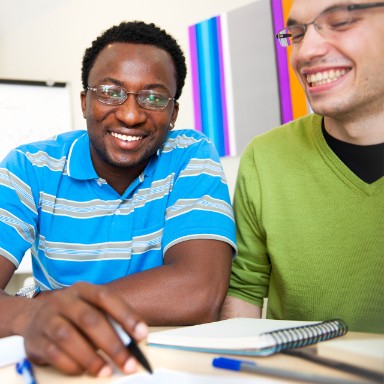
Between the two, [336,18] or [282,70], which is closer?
[336,18]

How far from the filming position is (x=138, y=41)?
1.52m

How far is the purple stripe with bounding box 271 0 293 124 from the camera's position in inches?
94.6

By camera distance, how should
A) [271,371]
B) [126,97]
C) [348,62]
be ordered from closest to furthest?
[271,371], [348,62], [126,97]

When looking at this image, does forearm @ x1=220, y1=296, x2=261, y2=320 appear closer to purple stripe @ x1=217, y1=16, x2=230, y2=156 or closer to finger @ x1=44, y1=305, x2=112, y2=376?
finger @ x1=44, y1=305, x2=112, y2=376

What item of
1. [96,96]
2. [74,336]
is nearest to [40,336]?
[74,336]

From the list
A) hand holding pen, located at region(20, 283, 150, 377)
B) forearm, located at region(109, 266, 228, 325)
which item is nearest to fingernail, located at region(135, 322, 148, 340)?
hand holding pen, located at region(20, 283, 150, 377)

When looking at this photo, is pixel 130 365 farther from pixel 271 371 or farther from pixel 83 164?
pixel 83 164

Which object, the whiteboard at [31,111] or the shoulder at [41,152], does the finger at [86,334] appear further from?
the whiteboard at [31,111]

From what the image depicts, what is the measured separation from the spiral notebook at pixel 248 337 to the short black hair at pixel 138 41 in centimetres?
95

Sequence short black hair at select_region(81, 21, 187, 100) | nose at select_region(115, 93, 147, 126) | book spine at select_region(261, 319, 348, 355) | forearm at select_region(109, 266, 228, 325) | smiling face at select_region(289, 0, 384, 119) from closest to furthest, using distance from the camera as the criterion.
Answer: book spine at select_region(261, 319, 348, 355)
forearm at select_region(109, 266, 228, 325)
smiling face at select_region(289, 0, 384, 119)
nose at select_region(115, 93, 147, 126)
short black hair at select_region(81, 21, 187, 100)

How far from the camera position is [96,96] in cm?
148

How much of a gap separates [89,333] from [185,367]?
12cm

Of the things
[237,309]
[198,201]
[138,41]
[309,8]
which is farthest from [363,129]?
[138,41]

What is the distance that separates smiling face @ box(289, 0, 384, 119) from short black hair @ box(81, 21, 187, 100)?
18.0 inches
